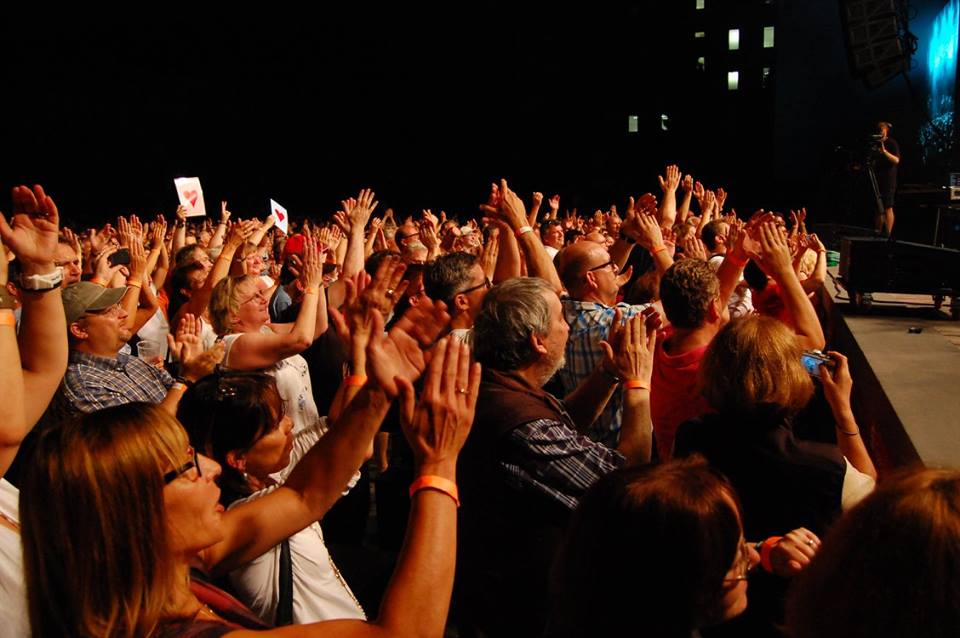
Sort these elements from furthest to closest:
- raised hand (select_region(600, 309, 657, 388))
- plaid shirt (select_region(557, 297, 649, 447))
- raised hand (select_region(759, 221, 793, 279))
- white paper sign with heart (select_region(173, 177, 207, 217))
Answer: white paper sign with heart (select_region(173, 177, 207, 217)) < raised hand (select_region(759, 221, 793, 279)) < plaid shirt (select_region(557, 297, 649, 447)) < raised hand (select_region(600, 309, 657, 388))

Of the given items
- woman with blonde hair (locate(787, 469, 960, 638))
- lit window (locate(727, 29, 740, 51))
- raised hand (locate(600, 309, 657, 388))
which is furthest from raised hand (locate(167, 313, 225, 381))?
lit window (locate(727, 29, 740, 51))

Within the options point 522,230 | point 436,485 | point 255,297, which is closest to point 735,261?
point 522,230

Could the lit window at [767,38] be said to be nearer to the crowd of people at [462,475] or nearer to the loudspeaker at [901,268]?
the loudspeaker at [901,268]

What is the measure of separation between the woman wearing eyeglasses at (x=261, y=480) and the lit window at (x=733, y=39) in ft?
91.1

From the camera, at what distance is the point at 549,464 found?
2016 mm

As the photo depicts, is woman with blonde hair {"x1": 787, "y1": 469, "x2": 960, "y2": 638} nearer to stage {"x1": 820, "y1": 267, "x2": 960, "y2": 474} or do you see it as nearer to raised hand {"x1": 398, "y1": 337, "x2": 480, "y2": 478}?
raised hand {"x1": 398, "y1": 337, "x2": 480, "y2": 478}

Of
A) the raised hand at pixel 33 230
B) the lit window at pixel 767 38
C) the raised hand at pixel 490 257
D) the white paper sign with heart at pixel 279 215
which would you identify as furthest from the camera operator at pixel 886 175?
the lit window at pixel 767 38

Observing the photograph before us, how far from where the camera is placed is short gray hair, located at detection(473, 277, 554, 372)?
2.31 m

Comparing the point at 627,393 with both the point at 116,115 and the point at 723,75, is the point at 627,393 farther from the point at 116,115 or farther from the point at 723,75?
the point at 723,75

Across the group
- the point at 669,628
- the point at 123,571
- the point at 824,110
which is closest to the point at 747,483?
the point at 669,628

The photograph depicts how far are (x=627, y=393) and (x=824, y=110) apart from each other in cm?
1836

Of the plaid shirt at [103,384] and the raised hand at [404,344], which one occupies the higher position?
the raised hand at [404,344]

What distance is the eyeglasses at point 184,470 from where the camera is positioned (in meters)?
1.48

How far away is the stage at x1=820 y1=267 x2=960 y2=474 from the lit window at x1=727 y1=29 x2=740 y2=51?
2278 centimetres
